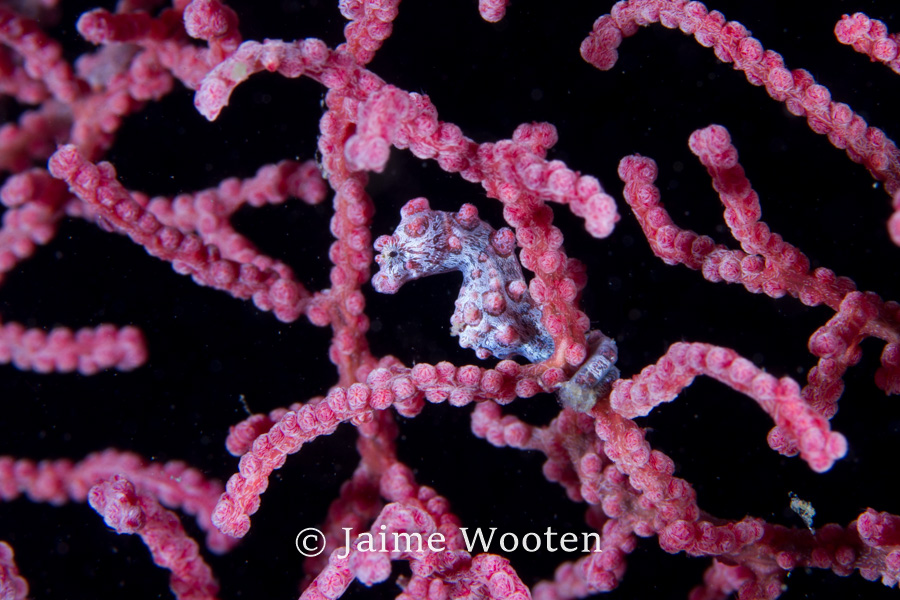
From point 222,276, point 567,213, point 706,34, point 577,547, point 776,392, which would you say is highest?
point 706,34

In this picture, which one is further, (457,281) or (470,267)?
(457,281)

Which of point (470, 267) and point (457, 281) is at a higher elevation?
point (470, 267)

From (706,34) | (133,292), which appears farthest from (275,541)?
(706,34)

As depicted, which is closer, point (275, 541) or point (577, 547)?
point (577, 547)

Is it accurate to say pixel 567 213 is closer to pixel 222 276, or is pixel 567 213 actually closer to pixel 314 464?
pixel 222 276

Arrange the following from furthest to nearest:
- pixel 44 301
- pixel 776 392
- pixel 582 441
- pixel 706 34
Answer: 1. pixel 44 301
2. pixel 582 441
3. pixel 706 34
4. pixel 776 392

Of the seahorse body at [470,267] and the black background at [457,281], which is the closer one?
the seahorse body at [470,267]

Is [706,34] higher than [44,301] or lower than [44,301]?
higher

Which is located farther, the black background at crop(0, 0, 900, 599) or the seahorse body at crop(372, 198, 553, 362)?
the black background at crop(0, 0, 900, 599)
